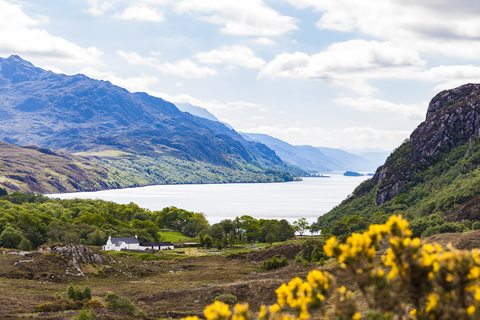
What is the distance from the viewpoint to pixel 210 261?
8462cm

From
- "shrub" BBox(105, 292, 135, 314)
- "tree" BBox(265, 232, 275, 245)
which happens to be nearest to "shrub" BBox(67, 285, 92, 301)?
"shrub" BBox(105, 292, 135, 314)

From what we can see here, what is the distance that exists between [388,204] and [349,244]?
150m

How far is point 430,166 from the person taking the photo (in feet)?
508

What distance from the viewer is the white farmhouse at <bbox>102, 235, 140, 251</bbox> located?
96875mm

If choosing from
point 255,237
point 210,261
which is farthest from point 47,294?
point 255,237

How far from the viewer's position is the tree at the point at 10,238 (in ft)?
272

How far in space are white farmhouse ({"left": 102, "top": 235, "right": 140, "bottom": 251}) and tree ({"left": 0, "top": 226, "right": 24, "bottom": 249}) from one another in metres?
18.9

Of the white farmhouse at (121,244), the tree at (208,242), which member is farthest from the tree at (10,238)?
the tree at (208,242)

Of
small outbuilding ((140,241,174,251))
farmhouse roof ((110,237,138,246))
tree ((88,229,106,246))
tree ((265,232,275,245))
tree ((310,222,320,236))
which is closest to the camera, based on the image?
farmhouse roof ((110,237,138,246))

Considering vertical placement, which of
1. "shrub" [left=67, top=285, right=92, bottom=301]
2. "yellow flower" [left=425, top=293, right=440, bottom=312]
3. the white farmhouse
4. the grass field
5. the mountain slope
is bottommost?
the grass field

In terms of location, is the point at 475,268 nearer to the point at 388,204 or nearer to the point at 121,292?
the point at 121,292

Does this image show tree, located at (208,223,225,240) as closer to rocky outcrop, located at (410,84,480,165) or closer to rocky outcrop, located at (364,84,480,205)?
rocky outcrop, located at (364,84,480,205)

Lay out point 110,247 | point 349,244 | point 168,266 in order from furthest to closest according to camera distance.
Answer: point 110,247, point 168,266, point 349,244

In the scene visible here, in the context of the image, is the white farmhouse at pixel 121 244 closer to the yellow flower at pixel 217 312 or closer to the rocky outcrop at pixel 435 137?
the yellow flower at pixel 217 312
